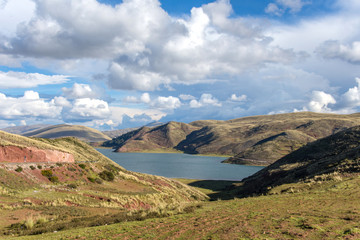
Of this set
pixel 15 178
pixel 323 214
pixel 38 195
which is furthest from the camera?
pixel 15 178

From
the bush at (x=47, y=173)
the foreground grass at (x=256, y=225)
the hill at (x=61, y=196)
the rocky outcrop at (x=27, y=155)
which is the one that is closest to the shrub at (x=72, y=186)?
the hill at (x=61, y=196)

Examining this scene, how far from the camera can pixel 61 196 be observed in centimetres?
3372

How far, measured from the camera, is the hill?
22277 mm

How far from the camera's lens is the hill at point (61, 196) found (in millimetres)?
22277

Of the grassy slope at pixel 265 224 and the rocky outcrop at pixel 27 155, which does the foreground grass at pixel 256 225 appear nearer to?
the grassy slope at pixel 265 224

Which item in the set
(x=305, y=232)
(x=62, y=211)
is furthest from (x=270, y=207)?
(x=62, y=211)

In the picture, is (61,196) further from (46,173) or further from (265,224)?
(265,224)

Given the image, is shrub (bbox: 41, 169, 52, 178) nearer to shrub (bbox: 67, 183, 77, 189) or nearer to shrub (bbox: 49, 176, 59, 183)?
shrub (bbox: 49, 176, 59, 183)

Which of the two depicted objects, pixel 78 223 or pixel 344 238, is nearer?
pixel 344 238

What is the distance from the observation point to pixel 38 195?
32469 mm

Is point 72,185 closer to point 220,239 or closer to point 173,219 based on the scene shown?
point 173,219

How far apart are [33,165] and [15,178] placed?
6.80 meters

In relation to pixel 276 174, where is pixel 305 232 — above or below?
above

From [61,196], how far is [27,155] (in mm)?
25739
